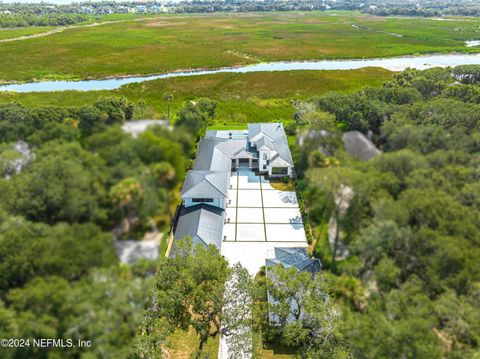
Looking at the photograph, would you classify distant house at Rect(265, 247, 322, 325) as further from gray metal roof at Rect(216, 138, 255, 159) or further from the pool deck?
gray metal roof at Rect(216, 138, 255, 159)

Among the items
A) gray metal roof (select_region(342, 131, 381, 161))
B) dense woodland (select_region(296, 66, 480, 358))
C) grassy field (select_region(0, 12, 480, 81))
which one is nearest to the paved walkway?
dense woodland (select_region(296, 66, 480, 358))

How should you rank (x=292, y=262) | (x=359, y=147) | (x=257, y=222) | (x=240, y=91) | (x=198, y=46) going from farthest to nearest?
(x=198, y=46)
(x=240, y=91)
(x=257, y=222)
(x=292, y=262)
(x=359, y=147)

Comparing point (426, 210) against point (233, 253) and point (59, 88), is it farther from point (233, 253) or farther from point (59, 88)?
point (59, 88)

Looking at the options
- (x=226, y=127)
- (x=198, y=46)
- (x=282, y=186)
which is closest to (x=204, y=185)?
(x=282, y=186)

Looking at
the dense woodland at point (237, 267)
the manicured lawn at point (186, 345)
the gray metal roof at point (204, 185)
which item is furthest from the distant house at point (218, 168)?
the dense woodland at point (237, 267)

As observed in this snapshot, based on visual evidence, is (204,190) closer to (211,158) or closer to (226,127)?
(211,158)
